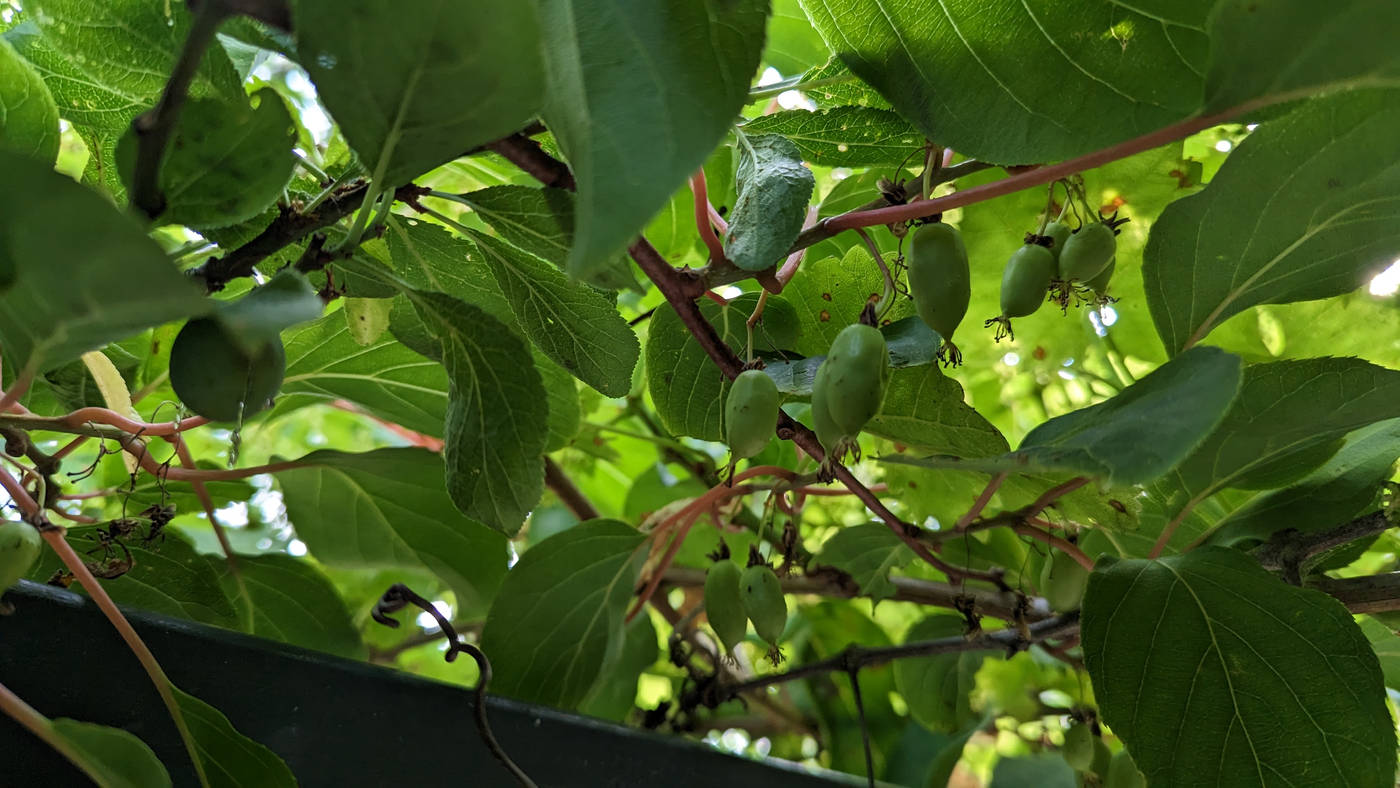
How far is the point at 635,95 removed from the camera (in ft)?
0.93

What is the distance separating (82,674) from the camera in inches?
16.6

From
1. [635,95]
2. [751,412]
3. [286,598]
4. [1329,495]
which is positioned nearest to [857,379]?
[751,412]

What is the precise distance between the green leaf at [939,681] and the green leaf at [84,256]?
2.44ft

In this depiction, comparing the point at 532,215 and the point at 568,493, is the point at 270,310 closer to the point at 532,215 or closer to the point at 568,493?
the point at 532,215

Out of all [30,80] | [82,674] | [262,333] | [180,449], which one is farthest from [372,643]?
[262,333]

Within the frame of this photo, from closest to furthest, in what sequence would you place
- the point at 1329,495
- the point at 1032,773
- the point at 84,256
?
the point at 84,256
the point at 1329,495
the point at 1032,773

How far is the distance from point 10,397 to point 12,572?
81 mm

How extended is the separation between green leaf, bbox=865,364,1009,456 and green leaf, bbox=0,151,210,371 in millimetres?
341

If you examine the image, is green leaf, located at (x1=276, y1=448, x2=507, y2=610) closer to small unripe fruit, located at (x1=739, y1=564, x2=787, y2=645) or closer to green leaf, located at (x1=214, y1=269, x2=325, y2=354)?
small unripe fruit, located at (x1=739, y1=564, x2=787, y2=645)

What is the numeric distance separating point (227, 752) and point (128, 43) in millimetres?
317

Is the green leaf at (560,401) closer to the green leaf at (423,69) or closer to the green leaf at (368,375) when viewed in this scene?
the green leaf at (368,375)

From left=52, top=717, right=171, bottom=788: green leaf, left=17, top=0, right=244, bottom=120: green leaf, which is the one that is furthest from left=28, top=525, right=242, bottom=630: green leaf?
left=17, top=0, right=244, bottom=120: green leaf

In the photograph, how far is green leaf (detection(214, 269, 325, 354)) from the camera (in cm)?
26

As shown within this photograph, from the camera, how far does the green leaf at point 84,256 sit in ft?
0.81
